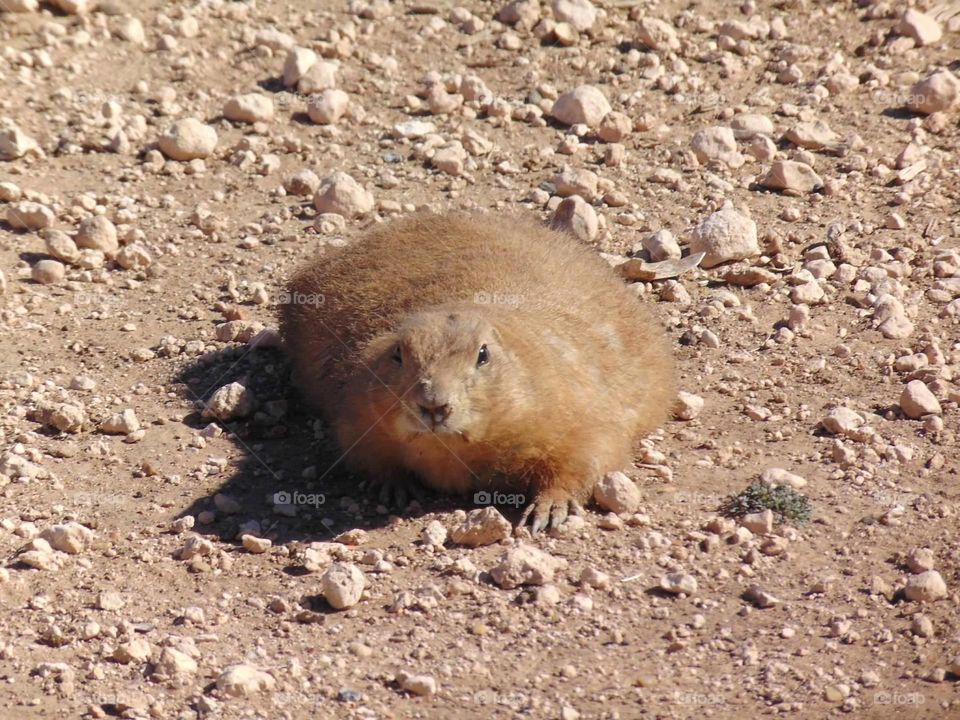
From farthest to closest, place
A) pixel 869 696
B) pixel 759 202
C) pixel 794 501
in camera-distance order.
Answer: pixel 759 202, pixel 794 501, pixel 869 696

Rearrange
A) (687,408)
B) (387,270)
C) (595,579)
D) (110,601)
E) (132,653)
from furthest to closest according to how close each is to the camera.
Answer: (387,270), (687,408), (595,579), (110,601), (132,653)

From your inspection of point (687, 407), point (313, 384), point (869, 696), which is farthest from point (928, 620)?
point (313, 384)

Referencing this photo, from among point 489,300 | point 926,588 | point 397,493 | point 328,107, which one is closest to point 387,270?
point 489,300

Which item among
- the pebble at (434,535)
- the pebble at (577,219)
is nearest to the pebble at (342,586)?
the pebble at (434,535)

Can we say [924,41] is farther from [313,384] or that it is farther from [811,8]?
[313,384]

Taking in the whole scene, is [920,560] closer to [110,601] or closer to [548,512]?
[548,512]

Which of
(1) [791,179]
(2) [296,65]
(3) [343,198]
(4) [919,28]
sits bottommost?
(3) [343,198]

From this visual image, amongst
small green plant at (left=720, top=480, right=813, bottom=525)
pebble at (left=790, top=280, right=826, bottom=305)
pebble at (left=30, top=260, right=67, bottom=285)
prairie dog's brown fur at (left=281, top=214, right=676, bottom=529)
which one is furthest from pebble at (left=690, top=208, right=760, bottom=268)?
pebble at (left=30, top=260, right=67, bottom=285)
